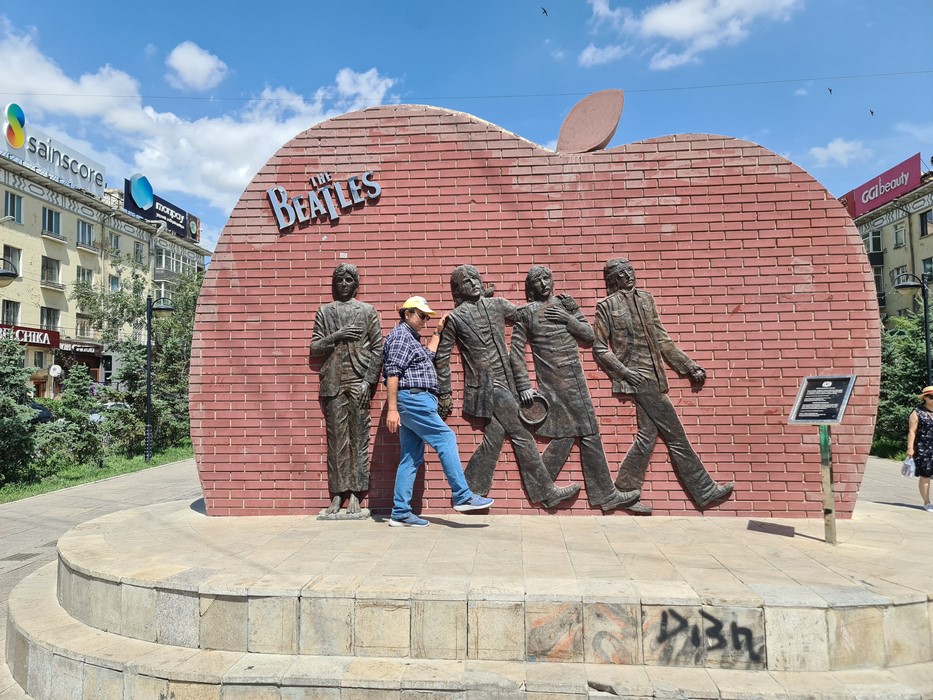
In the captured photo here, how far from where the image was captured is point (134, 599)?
397 centimetres

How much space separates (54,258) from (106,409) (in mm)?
23039

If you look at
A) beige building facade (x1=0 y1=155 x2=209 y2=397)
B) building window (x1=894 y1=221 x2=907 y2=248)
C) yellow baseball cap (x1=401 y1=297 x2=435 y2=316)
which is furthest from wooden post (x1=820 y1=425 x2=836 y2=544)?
building window (x1=894 y1=221 x2=907 y2=248)

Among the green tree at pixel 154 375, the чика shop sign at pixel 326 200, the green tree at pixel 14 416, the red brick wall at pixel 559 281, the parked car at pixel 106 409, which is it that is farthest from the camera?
the green tree at pixel 154 375

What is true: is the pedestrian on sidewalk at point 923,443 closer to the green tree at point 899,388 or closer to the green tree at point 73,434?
the green tree at point 899,388

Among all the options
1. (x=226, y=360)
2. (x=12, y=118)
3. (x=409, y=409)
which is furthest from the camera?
(x=12, y=118)

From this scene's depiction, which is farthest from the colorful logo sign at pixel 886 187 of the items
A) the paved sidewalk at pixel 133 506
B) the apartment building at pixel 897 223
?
the paved sidewalk at pixel 133 506

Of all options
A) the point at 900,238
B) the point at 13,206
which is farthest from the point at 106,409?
the point at 900,238

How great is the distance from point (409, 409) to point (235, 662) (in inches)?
94.4

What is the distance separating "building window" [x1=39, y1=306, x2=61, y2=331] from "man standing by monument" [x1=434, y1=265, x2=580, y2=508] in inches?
1364

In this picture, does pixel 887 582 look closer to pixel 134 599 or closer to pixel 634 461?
pixel 634 461

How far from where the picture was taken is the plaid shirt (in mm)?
5449

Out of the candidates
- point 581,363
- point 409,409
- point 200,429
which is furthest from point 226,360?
point 581,363

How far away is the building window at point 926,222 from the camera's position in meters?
30.3

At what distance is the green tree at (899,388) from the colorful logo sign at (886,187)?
58.7 ft
